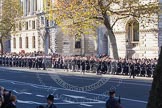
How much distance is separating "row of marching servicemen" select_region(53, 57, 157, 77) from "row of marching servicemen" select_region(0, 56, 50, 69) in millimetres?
3774

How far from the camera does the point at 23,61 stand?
54.3m

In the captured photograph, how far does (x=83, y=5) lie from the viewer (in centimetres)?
3775

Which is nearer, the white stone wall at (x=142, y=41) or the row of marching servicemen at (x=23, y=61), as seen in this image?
the white stone wall at (x=142, y=41)

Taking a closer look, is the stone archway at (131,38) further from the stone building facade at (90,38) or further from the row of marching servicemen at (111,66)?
the row of marching servicemen at (111,66)

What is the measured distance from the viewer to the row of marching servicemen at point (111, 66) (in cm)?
3403

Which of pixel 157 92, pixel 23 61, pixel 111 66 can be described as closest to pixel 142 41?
pixel 111 66

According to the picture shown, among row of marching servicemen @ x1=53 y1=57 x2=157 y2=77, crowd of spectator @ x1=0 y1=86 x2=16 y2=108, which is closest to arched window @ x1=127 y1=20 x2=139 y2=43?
row of marching servicemen @ x1=53 y1=57 x2=157 y2=77

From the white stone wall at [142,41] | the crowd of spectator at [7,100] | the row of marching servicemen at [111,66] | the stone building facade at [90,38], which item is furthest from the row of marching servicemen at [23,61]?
the crowd of spectator at [7,100]

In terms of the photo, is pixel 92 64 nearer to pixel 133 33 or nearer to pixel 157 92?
pixel 133 33

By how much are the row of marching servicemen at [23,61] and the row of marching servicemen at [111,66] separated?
3.77m

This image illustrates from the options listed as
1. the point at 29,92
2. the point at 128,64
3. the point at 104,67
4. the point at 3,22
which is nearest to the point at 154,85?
the point at 29,92

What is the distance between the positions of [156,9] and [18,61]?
23.4 m

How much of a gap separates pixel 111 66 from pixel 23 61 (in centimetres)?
1962

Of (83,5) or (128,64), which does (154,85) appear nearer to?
(128,64)
